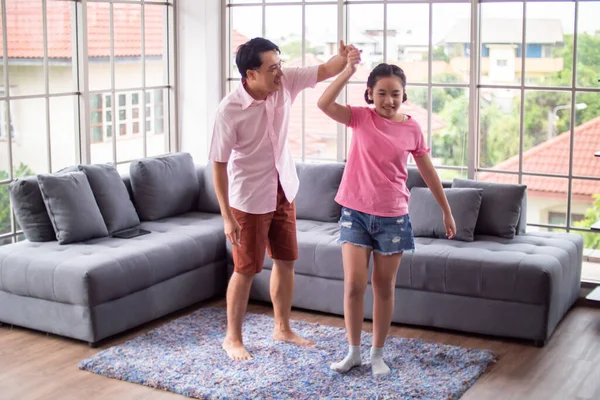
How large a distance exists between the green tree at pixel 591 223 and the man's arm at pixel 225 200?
2496 millimetres

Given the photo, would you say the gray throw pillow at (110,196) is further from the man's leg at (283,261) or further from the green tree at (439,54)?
the green tree at (439,54)

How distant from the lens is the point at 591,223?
555 cm

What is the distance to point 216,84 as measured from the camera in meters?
6.69

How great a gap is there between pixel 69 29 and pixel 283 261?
230 cm

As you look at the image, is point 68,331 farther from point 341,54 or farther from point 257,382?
point 341,54

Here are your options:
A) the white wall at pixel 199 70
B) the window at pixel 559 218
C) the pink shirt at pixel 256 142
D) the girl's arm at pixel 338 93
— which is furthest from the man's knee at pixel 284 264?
the white wall at pixel 199 70

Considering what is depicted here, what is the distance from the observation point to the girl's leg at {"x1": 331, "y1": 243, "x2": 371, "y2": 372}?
4027mm

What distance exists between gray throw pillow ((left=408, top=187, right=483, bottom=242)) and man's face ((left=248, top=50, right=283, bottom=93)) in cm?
151

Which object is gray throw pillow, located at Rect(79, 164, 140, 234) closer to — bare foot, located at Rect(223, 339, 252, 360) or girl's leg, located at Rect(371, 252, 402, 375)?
bare foot, located at Rect(223, 339, 252, 360)

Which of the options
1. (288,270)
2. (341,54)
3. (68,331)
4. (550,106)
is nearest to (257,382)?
(288,270)

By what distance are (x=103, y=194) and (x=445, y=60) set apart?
7.85 ft

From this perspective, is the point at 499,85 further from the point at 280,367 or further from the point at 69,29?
the point at 69,29

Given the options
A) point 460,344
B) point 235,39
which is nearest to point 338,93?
point 460,344

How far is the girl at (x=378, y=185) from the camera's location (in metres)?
3.98
